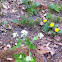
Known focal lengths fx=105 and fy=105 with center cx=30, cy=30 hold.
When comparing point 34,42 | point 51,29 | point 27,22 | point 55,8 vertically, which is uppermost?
point 55,8

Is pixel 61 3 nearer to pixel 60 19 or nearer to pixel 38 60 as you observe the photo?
pixel 60 19

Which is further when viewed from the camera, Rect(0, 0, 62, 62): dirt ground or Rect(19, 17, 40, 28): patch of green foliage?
Rect(19, 17, 40, 28): patch of green foliage

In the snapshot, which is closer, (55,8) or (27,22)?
(27,22)

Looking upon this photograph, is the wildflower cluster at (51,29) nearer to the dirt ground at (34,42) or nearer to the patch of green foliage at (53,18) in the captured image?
the dirt ground at (34,42)

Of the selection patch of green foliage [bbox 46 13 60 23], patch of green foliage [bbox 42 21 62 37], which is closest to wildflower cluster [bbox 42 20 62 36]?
patch of green foliage [bbox 42 21 62 37]

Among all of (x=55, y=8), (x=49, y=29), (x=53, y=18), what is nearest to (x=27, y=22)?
(x=49, y=29)

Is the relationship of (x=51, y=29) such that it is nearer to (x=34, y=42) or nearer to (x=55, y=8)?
(x=34, y=42)

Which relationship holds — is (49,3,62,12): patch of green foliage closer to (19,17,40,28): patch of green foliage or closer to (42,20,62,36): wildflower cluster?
(42,20,62,36): wildflower cluster

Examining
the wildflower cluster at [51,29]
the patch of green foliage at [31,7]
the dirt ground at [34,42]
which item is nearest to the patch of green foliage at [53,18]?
the dirt ground at [34,42]

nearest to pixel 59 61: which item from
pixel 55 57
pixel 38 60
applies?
pixel 55 57

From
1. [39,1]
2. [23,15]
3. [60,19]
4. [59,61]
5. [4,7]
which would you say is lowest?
[59,61]

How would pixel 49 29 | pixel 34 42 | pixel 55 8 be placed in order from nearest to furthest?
pixel 34 42
pixel 49 29
pixel 55 8
